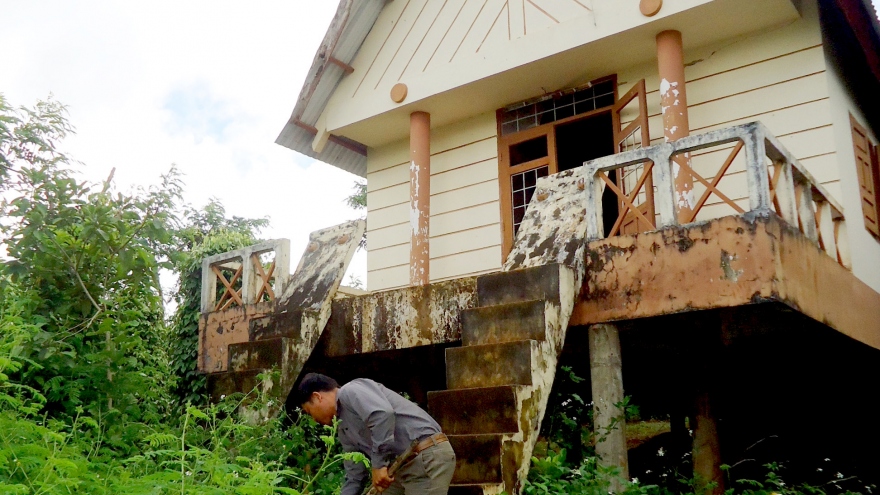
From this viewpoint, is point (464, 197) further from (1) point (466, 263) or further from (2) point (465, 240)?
(1) point (466, 263)

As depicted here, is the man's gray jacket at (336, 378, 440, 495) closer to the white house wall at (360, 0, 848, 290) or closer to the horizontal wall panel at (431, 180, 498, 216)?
the white house wall at (360, 0, 848, 290)

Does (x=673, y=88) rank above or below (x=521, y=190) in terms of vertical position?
above

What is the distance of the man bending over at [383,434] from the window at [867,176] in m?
6.00

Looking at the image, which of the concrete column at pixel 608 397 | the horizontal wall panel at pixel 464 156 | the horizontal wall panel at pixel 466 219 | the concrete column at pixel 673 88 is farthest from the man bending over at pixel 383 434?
the horizontal wall panel at pixel 464 156

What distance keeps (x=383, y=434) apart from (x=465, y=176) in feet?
18.5

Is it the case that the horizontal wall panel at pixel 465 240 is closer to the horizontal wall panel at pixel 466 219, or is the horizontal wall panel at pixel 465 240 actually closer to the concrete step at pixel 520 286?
the horizontal wall panel at pixel 466 219

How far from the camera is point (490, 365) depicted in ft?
18.5

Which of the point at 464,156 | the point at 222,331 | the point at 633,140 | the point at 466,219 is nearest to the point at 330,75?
the point at 464,156

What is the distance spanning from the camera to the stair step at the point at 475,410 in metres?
5.29

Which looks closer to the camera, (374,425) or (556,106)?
(374,425)

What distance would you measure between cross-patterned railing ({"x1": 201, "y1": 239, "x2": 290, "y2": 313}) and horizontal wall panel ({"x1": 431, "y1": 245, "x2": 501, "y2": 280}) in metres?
2.03

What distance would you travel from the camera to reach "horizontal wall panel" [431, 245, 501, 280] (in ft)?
31.9

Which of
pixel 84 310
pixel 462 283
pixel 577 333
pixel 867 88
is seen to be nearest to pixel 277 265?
pixel 84 310

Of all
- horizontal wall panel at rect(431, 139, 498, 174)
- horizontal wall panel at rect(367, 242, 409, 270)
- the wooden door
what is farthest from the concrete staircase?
horizontal wall panel at rect(367, 242, 409, 270)
